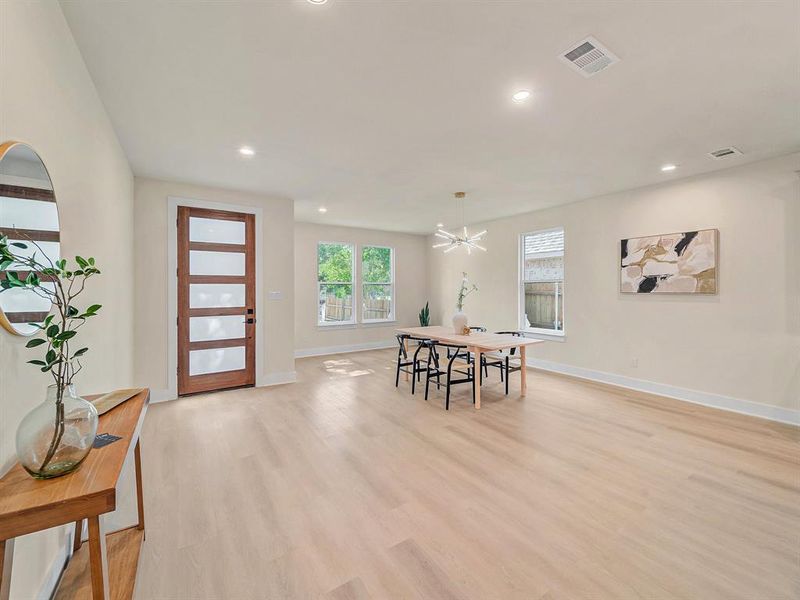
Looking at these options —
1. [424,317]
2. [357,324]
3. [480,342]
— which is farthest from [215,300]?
[424,317]

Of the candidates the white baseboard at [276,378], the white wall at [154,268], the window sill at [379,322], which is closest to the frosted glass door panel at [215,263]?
the white wall at [154,268]

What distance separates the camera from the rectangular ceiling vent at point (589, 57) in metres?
1.98

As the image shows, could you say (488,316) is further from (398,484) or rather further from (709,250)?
(398,484)

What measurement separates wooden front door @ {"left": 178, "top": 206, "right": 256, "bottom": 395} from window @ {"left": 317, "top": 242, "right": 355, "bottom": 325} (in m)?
2.40

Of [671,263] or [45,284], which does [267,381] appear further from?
[671,263]

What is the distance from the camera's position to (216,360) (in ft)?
15.6

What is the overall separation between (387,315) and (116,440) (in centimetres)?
704

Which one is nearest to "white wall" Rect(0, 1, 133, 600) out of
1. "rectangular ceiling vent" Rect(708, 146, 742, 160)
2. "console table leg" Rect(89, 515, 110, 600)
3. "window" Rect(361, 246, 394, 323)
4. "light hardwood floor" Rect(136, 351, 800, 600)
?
"console table leg" Rect(89, 515, 110, 600)

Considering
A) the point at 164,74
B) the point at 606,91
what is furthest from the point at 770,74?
the point at 164,74

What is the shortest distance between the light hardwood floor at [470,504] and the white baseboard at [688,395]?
18 centimetres

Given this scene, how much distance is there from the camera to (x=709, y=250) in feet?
13.4

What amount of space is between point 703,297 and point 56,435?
575 centimetres

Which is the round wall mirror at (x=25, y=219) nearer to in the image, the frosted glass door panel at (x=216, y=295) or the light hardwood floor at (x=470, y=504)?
the light hardwood floor at (x=470, y=504)

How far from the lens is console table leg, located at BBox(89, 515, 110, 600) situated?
1.07 metres
